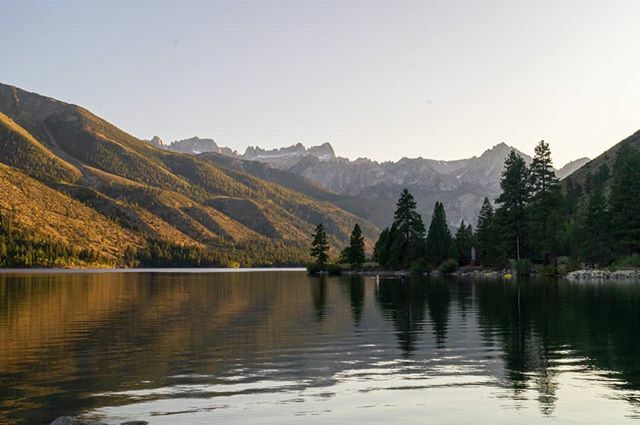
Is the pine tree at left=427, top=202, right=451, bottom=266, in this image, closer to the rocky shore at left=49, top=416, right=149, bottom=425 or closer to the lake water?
the lake water

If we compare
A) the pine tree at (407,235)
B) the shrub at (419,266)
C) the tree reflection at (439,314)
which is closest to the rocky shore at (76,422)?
the tree reflection at (439,314)

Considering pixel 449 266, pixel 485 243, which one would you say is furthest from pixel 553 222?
pixel 449 266

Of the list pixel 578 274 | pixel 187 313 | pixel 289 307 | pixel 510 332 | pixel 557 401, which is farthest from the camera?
pixel 578 274

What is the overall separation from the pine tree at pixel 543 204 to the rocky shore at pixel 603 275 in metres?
13.4

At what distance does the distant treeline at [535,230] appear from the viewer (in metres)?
140

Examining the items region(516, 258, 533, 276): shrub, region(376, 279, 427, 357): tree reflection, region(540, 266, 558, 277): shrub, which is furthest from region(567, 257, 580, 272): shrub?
region(376, 279, 427, 357): tree reflection

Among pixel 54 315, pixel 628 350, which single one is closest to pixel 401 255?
pixel 54 315

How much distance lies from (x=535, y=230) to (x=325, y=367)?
435 feet

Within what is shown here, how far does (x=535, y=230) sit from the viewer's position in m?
154

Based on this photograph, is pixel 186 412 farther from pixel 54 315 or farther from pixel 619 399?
pixel 54 315

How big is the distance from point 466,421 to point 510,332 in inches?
1001

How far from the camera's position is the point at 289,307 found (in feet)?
232

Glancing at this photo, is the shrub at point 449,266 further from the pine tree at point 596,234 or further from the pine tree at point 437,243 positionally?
the pine tree at point 596,234

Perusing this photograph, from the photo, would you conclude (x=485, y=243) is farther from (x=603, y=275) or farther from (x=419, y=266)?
(x=603, y=275)
